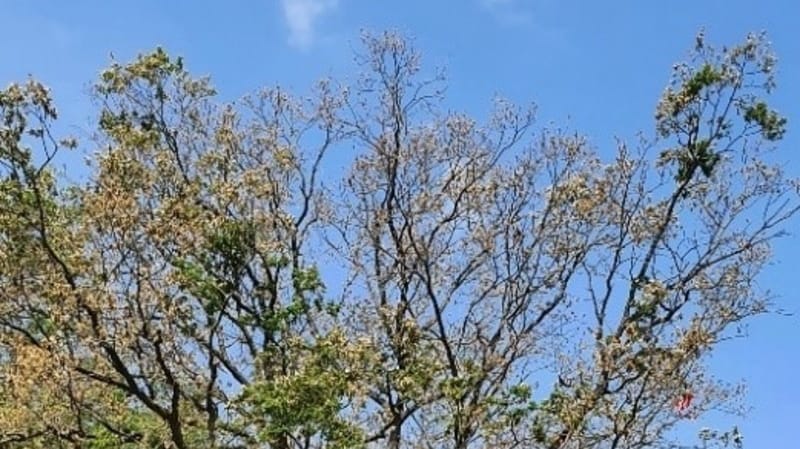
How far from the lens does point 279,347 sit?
12.6 m

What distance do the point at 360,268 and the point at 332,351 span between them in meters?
2.34

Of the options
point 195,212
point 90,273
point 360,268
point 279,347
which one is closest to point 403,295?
point 360,268

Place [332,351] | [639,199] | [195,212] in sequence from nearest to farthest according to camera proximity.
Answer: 1. [332,351]
2. [195,212]
3. [639,199]

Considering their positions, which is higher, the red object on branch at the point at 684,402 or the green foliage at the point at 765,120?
the green foliage at the point at 765,120

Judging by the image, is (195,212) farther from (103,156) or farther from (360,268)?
→ (360,268)

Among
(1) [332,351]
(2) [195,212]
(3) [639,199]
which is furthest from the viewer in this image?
(3) [639,199]

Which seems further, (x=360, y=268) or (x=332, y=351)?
(x=360, y=268)

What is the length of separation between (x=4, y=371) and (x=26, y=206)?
1577 millimetres

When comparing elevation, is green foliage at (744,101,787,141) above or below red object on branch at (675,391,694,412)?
above

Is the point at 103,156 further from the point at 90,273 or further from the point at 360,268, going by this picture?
the point at 360,268

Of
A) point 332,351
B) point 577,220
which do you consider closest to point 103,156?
point 332,351

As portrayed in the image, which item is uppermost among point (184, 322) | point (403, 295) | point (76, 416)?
point (403, 295)

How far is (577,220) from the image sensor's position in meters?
13.4

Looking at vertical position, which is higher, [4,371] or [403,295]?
[403,295]
